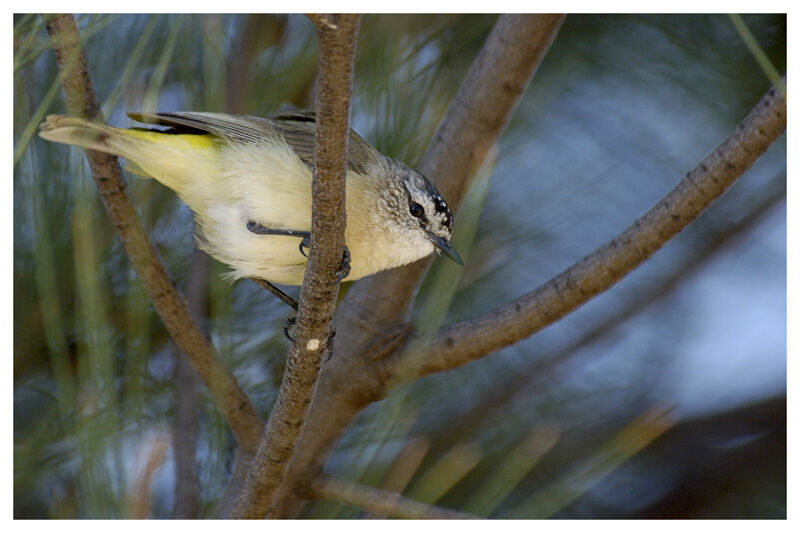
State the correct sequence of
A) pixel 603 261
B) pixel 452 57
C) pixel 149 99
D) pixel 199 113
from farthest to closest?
1. pixel 452 57
2. pixel 199 113
3. pixel 603 261
4. pixel 149 99

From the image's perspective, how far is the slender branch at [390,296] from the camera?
1.42 m

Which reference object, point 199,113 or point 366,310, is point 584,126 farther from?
point 199,113

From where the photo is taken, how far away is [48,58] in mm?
1363

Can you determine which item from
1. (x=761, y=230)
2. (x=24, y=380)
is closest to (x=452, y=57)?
(x=761, y=230)

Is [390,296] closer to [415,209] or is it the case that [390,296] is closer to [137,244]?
[415,209]

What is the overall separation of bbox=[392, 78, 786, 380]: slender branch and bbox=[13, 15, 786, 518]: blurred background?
0.44 feet

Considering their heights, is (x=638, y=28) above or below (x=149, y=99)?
above

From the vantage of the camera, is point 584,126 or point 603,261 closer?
point 603,261

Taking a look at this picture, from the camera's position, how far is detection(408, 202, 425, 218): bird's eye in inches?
56.0

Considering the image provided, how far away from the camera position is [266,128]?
1327 millimetres

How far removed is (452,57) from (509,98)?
0.21 m

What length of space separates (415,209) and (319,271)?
0.47 m

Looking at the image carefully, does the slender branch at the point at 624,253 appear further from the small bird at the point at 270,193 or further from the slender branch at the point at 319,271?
the slender branch at the point at 319,271

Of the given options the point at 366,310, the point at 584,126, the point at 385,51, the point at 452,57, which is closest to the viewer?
the point at 385,51
